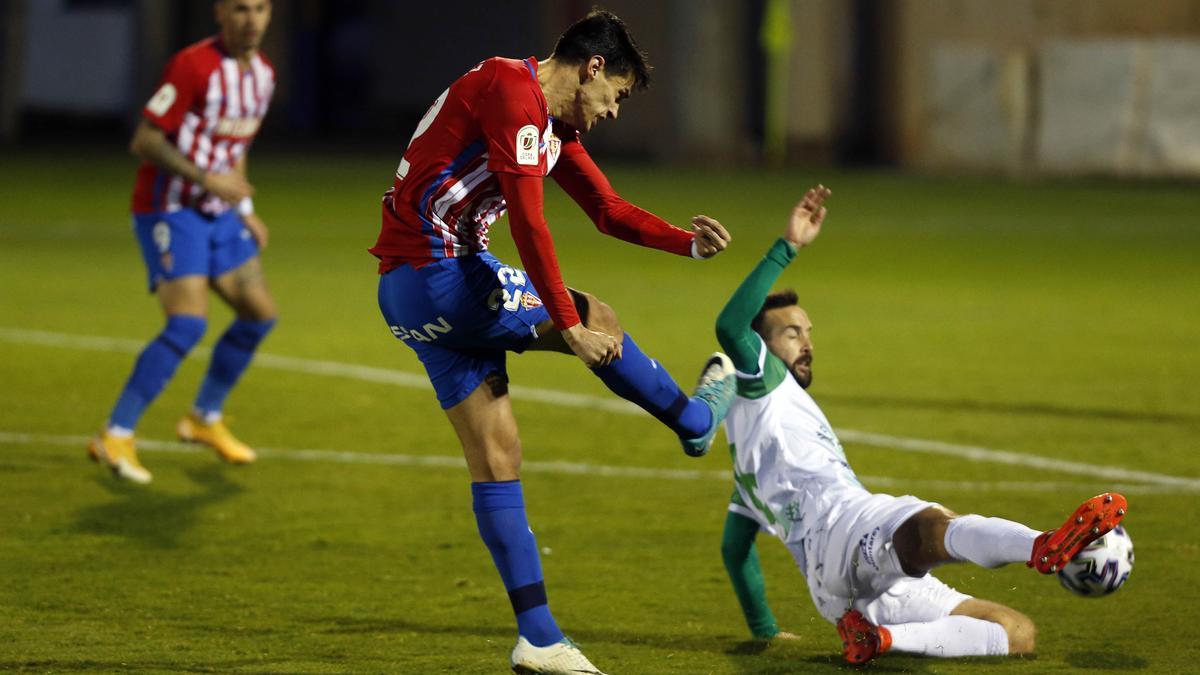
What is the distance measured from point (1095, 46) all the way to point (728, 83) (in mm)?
5288

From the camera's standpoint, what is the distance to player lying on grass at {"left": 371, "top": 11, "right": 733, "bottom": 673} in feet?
15.9

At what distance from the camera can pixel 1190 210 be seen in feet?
69.7

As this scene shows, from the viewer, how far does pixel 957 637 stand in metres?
5.26

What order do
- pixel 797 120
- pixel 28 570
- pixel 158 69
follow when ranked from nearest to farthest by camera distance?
pixel 28 570, pixel 797 120, pixel 158 69

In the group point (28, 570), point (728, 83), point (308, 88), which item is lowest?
point (308, 88)

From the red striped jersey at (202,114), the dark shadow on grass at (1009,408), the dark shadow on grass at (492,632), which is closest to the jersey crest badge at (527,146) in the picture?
the dark shadow on grass at (492,632)

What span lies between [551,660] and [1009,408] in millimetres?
5177

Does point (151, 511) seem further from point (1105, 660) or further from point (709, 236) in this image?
point (1105, 660)

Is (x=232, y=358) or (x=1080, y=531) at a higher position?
(x=1080, y=531)

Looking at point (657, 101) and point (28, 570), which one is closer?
point (28, 570)

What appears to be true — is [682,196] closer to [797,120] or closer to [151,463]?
[797,120]

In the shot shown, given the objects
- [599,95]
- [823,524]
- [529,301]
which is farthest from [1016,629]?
[599,95]

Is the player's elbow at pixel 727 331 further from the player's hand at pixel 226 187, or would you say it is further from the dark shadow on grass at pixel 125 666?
the player's hand at pixel 226 187

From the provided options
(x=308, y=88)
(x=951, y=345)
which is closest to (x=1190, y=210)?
(x=951, y=345)
